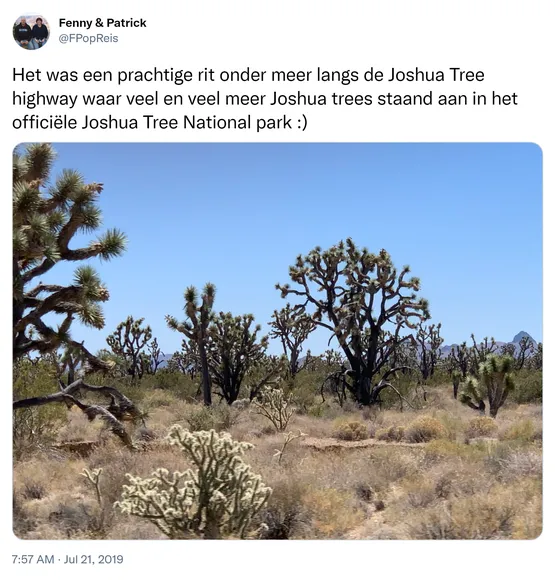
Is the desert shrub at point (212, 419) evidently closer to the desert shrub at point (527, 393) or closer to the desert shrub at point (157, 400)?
the desert shrub at point (157, 400)

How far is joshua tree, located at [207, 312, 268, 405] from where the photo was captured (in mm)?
22469

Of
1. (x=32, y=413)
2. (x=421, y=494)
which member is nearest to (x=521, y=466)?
(x=421, y=494)

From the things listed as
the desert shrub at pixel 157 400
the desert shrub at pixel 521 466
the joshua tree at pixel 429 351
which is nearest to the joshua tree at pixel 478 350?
the joshua tree at pixel 429 351

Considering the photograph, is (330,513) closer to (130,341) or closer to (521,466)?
(521,466)

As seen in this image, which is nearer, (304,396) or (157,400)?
(304,396)

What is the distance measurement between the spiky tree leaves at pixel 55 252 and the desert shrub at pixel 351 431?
8.41 m

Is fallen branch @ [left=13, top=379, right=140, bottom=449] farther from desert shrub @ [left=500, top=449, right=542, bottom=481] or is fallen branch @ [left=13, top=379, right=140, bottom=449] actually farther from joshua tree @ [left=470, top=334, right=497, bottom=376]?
joshua tree @ [left=470, top=334, right=497, bottom=376]

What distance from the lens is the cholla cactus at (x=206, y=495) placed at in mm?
5828

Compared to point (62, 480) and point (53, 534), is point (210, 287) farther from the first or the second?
point (53, 534)

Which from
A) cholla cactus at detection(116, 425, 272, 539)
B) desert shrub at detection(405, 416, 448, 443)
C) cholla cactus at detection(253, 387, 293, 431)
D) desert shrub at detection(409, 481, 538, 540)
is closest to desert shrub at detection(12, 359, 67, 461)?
cholla cactus at detection(253, 387, 293, 431)
